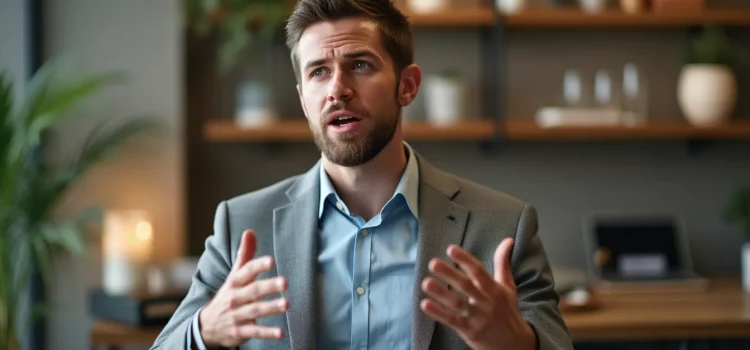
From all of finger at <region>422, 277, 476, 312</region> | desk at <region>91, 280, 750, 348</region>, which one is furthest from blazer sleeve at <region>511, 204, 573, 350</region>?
desk at <region>91, 280, 750, 348</region>

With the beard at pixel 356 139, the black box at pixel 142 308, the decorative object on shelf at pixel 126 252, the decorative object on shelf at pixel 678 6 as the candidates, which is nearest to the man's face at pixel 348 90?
the beard at pixel 356 139

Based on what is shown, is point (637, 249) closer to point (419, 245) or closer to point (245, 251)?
point (419, 245)

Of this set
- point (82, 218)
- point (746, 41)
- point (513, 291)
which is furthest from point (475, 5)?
point (513, 291)

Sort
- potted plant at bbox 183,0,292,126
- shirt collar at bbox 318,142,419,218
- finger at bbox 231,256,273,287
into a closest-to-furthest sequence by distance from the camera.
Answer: finger at bbox 231,256,273,287
shirt collar at bbox 318,142,419,218
potted plant at bbox 183,0,292,126

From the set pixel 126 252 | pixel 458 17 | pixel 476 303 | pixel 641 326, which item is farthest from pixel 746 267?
pixel 476 303

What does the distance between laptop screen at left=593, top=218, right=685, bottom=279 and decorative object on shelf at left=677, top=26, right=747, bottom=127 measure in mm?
451

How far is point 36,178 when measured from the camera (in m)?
3.04

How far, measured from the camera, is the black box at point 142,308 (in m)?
2.92

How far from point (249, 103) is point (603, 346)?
159 cm

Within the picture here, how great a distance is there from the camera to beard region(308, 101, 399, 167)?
1.79 metres

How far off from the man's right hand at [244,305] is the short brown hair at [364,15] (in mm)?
515

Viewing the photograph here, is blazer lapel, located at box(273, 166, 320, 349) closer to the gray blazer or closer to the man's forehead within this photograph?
the gray blazer

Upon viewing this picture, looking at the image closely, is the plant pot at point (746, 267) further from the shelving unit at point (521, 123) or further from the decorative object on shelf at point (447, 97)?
the decorative object on shelf at point (447, 97)

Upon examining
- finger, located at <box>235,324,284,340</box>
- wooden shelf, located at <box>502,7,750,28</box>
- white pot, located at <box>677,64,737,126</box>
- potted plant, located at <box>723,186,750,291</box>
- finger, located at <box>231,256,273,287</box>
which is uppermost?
wooden shelf, located at <box>502,7,750,28</box>
